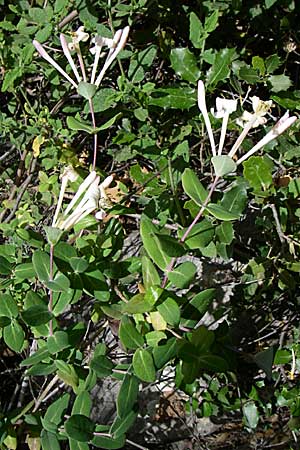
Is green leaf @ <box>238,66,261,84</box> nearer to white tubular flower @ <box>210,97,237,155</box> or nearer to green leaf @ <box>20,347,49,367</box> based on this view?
white tubular flower @ <box>210,97,237,155</box>

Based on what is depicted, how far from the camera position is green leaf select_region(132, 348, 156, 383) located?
3.42ft

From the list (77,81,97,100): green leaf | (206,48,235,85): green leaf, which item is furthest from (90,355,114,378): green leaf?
(206,48,235,85): green leaf

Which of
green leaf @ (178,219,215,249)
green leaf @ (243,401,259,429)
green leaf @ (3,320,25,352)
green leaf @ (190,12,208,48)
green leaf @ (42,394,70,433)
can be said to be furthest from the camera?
green leaf @ (243,401,259,429)

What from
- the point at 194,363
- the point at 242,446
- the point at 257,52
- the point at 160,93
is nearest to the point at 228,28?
the point at 257,52

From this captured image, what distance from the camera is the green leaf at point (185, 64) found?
143 centimetres

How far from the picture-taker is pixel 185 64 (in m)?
1.45

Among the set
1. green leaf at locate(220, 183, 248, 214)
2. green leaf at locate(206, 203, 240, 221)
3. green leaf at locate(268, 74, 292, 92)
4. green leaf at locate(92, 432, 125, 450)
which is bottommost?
green leaf at locate(92, 432, 125, 450)

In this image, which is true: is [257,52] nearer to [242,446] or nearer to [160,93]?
[160,93]

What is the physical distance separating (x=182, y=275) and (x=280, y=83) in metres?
0.66

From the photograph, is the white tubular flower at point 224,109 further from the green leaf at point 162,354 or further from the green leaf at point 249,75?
the green leaf at point 249,75

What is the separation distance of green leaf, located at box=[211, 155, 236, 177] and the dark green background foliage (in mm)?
64

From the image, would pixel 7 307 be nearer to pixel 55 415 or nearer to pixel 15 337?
pixel 15 337

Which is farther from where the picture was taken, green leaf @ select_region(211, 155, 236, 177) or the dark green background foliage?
the dark green background foliage

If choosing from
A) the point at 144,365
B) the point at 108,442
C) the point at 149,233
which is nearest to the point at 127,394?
the point at 144,365
